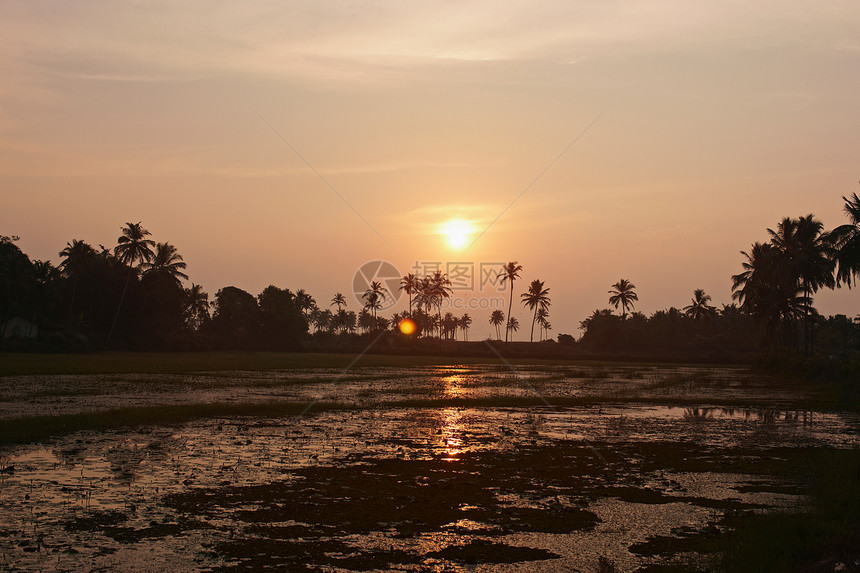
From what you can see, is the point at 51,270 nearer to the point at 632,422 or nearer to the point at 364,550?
the point at 632,422

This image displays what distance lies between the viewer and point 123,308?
88.6 metres

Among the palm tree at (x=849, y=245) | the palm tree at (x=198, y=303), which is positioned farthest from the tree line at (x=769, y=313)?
the palm tree at (x=198, y=303)

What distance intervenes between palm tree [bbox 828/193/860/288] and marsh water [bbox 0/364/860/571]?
11.3 m

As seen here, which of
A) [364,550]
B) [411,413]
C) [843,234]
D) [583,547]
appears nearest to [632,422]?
[411,413]

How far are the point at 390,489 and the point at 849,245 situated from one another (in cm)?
3384

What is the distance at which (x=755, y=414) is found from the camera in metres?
33.6

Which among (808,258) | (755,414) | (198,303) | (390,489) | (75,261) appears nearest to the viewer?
(390,489)

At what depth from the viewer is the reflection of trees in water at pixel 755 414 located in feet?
103

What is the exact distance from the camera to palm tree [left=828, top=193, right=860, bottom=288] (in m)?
37.7

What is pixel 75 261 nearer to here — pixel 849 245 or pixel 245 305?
pixel 245 305

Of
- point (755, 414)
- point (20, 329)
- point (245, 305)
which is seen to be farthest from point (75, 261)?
point (755, 414)

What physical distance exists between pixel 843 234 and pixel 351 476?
137ft

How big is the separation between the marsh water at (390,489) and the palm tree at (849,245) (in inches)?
447

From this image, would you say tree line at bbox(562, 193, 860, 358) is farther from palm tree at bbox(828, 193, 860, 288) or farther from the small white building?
the small white building
